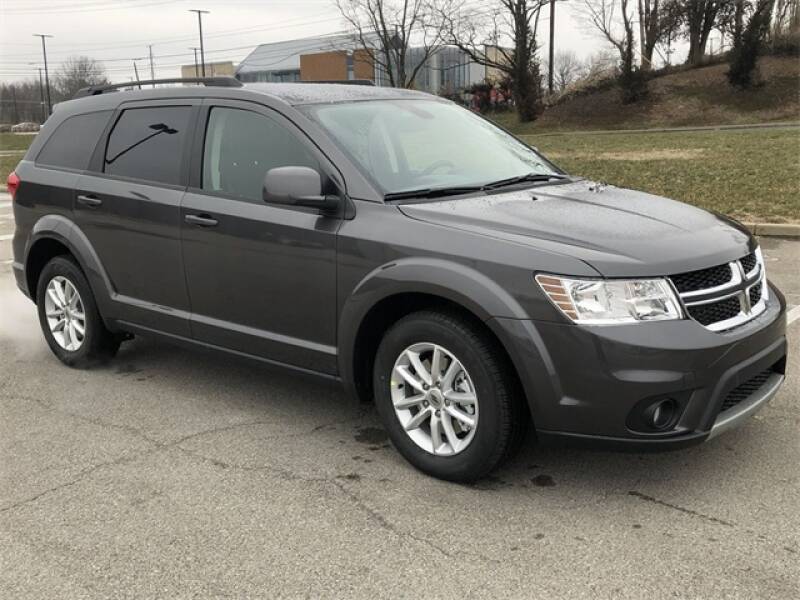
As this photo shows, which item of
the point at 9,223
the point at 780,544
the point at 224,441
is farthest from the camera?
the point at 9,223

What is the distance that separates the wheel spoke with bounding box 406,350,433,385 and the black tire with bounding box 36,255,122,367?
254 centimetres

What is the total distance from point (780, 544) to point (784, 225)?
7.75 m

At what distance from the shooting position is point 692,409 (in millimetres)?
3201

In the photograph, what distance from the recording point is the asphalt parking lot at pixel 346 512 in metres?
2.88

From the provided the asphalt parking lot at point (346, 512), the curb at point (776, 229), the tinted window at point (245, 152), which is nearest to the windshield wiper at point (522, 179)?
the tinted window at point (245, 152)

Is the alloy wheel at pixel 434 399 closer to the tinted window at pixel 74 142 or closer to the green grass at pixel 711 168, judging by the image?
the tinted window at pixel 74 142

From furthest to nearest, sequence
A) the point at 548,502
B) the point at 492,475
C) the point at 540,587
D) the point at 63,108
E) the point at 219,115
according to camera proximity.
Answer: the point at 63,108 < the point at 219,115 < the point at 492,475 < the point at 548,502 < the point at 540,587

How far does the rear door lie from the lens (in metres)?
4.61

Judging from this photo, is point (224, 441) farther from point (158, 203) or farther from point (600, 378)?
point (600, 378)

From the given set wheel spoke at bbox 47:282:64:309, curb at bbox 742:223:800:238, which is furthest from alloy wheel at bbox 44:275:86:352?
curb at bbox 742:223:800:238

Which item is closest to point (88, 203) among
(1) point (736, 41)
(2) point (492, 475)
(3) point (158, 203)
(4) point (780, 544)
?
(3) point (158, 203)

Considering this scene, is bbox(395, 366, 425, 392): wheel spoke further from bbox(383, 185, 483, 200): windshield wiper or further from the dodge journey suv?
bbox(383, 185, 483, 200): windshield wiper

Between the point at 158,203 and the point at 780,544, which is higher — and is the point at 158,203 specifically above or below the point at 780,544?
above

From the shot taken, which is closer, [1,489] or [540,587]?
[540,587]
